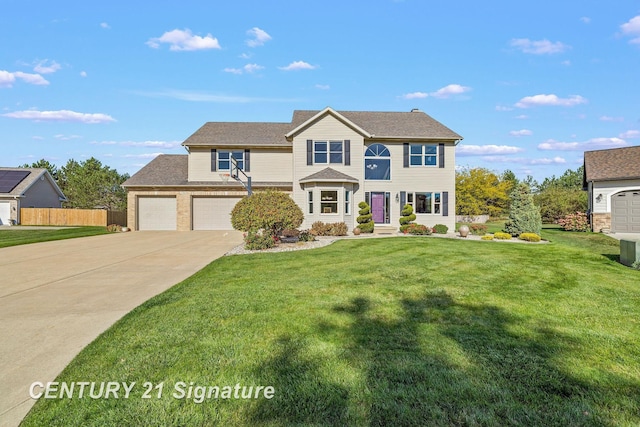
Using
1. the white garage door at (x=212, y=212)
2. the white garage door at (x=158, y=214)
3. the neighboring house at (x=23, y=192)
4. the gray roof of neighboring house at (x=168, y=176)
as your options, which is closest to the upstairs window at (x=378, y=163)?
the gray roof of neighboring house at (x=168, y=176)

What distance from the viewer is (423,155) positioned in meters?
20.3

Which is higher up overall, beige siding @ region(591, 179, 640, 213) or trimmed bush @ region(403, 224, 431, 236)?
beige siding @ region(591, 179, 640, 213)

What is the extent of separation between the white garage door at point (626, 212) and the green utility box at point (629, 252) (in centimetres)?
1368

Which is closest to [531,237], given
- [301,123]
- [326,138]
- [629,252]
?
[629,252]

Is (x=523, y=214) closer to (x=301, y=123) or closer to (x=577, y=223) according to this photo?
(x=577, y=223)

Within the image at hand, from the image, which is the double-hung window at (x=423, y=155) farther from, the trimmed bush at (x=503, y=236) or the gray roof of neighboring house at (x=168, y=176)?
the gray roof of neighboring house at (x=168, y=176)

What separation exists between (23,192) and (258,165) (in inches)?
859

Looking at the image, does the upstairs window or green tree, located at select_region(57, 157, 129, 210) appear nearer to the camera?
the upstairs window

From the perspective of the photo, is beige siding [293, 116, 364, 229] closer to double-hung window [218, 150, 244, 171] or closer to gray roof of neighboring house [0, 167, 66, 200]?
double-hung window [218, 150, 244, 171]

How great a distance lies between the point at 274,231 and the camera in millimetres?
13422

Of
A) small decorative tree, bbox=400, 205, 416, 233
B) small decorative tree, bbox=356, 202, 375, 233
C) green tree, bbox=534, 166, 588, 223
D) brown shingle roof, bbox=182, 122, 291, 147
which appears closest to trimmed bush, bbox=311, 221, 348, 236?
small decorative tree, bbox=356, 202, 375, 233

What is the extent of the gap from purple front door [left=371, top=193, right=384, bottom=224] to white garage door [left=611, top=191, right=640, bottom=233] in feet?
44.8

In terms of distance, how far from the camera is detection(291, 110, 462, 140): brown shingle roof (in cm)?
2009

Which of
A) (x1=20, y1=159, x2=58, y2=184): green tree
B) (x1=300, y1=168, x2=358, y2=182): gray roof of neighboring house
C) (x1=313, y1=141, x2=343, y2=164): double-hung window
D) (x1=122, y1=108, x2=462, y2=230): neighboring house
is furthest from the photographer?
(x1=20, y1=159, x2=58, y2=184): green tree
